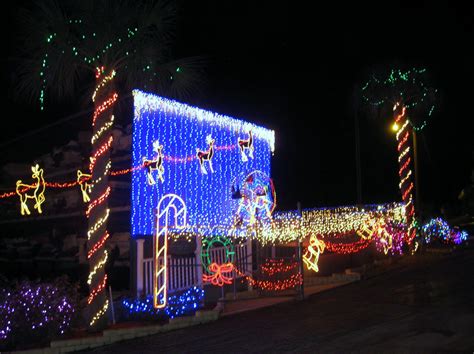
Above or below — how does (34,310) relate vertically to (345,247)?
below

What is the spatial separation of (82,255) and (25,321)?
38.1 ft

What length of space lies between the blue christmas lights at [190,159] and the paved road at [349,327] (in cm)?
541

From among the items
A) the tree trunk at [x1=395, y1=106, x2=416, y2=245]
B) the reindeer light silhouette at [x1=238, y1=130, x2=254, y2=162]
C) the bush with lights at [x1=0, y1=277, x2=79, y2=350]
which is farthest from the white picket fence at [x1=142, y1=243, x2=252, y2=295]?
the tree trunk at [x1=395, y1=106, x2=416, y2=245]

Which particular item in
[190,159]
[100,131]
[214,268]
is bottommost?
[214,268]

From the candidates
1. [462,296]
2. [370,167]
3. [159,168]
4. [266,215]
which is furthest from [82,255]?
[370,167]

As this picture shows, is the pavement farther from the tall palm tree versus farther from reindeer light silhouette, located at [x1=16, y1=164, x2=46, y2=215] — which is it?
reindeer light silhouette, located at [x1=16, y1=164, x2=46, y2=215]

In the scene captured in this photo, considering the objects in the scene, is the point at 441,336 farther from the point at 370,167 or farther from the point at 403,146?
the point at 370,167

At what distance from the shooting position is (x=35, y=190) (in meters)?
22.2

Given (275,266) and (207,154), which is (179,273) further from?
(207,154)

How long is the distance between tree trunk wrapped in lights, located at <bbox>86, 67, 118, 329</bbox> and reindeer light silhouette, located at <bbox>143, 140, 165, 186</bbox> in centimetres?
615

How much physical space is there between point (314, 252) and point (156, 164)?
572 cm

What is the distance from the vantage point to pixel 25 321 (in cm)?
930

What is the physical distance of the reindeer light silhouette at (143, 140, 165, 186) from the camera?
17.3 metres

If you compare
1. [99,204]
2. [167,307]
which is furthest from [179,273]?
[99,204]
